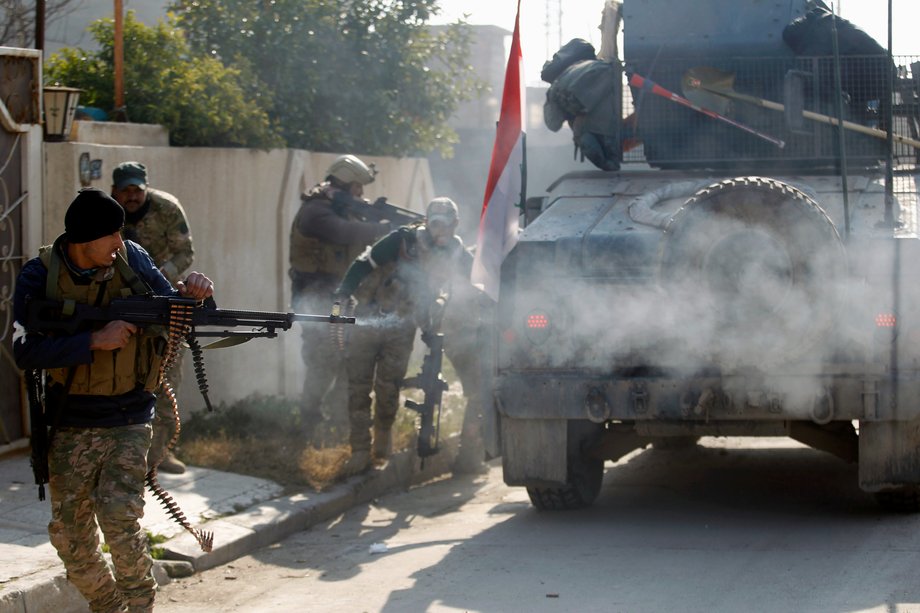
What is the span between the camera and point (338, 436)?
932cm

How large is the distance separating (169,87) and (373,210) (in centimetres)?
194

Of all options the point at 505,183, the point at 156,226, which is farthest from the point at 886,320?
the point at 156,226

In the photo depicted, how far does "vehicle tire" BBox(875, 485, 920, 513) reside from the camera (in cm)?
680

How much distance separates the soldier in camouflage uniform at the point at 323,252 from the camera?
30.8 ft

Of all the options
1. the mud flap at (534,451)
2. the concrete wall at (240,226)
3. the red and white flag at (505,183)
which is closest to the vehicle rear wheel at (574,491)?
the mud flap at (534,451)

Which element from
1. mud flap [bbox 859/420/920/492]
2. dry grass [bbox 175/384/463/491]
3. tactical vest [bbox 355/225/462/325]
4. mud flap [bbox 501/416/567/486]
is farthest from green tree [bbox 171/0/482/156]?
mud flap [bbox 859/420/920/492]

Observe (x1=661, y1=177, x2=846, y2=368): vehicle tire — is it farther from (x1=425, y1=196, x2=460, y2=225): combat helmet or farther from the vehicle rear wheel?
(x1=425, y1=196, x2=460, y2=225): combat helmet

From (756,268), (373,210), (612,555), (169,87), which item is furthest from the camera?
(169,87)

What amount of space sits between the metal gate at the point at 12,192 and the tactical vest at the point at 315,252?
2.03 metres

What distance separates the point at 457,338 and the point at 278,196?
2.47 meters

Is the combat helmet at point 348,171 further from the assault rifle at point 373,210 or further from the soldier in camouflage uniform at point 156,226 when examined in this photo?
the soldier in camouflage uniform at point 156,226

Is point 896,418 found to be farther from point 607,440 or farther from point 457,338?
point 457,338

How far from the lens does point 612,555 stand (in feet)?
20.7

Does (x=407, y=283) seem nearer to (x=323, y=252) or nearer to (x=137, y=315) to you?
(x=323, y=252)
